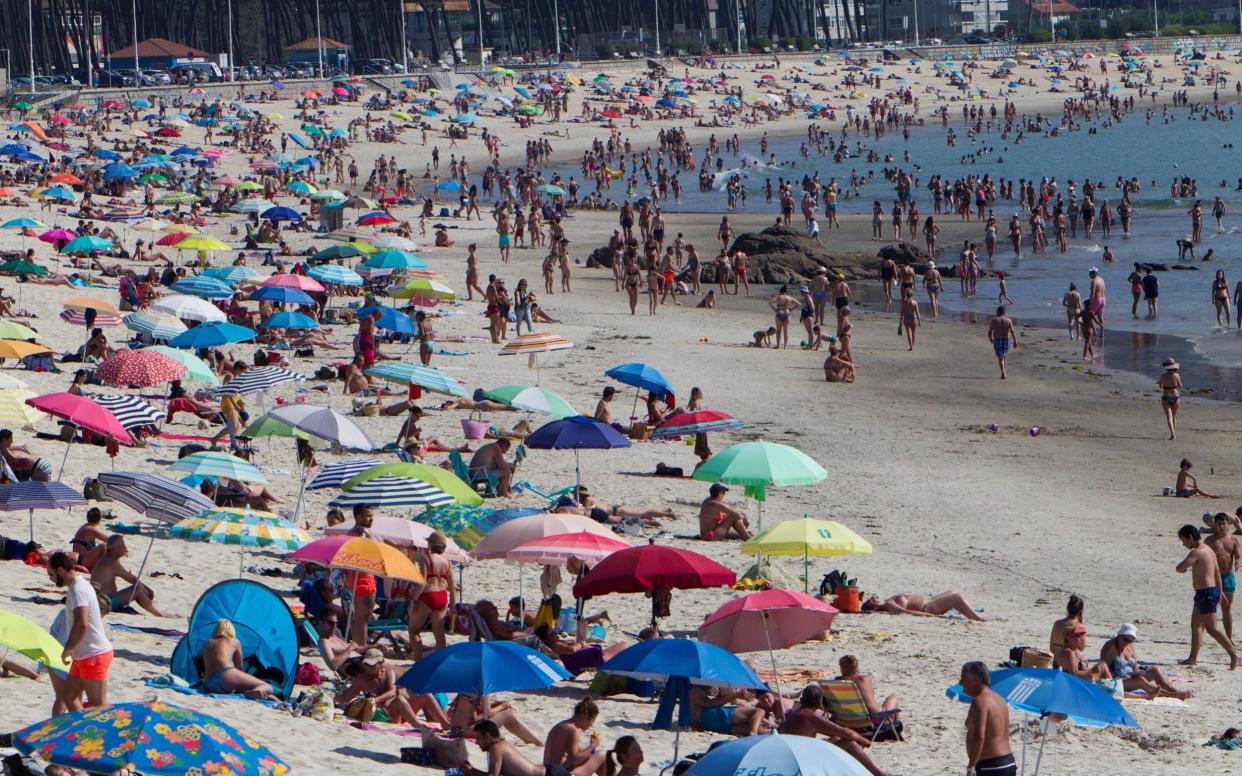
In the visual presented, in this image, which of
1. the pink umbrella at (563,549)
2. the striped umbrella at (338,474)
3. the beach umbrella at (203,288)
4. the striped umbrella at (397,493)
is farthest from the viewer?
the beach umbrella at (203,288)

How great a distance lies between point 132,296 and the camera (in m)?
25.3

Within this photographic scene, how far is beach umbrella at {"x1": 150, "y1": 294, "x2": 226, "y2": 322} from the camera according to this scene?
20.8m

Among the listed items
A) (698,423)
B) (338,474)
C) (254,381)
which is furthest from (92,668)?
(698,423)

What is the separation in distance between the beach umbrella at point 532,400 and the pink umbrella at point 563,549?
525 cm

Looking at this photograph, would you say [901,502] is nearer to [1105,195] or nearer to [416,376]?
[416,376]

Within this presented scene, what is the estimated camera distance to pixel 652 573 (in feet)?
33.7

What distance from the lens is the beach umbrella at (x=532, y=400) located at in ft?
54.6

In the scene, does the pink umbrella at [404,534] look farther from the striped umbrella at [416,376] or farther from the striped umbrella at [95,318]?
the striped umbrella at [95,318]

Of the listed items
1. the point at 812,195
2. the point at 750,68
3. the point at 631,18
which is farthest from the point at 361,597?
the point at 631,18

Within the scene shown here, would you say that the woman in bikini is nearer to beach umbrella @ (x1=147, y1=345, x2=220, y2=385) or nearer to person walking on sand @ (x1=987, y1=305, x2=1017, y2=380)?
beach umbrella @ (x1=147, y1=345, x2=220, y2=385)

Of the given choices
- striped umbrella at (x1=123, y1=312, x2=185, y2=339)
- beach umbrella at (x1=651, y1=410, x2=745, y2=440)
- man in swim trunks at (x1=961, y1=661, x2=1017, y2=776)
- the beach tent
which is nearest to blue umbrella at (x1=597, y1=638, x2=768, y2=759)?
man in swim trunks at (x1=961, y1=661, x2=1017, y2=776)

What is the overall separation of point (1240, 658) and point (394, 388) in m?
12.3

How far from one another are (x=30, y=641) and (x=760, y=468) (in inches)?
266

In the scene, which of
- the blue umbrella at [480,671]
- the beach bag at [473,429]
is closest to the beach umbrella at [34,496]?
the blue umbrella at [480,671]
